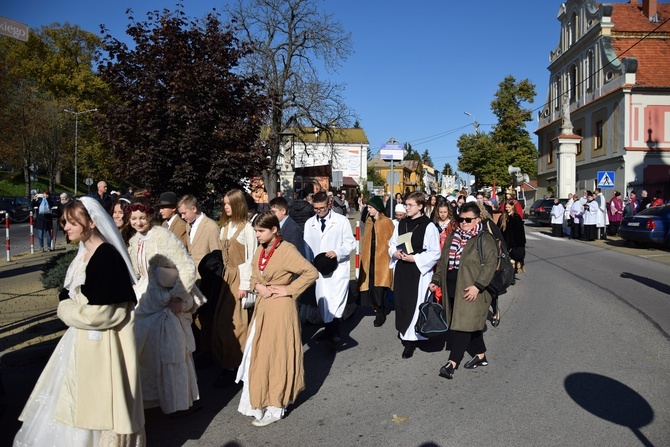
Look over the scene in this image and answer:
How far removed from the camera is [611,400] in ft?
16.9

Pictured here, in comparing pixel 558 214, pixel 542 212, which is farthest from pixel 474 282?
pixel 542 212

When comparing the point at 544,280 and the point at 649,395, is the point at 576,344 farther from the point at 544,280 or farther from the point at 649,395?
the point at 544,280

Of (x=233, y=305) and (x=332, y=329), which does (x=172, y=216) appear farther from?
(x=332, y=329)

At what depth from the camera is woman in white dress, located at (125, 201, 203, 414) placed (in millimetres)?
4594

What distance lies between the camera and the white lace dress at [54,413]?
3.62 m

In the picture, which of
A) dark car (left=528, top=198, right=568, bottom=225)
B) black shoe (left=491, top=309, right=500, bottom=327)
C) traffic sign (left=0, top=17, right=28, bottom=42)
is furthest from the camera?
dark car (left=528, top=198, right=568, bottom=225)

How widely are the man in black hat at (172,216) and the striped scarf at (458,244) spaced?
292cm

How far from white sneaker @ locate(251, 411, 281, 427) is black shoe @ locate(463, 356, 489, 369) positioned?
2.41 meters

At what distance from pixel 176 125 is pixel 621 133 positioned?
32.9 meters

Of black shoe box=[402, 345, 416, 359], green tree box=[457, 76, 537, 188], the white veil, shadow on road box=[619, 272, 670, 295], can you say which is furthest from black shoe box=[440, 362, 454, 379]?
green tree box=[457, 76, 537, 188]

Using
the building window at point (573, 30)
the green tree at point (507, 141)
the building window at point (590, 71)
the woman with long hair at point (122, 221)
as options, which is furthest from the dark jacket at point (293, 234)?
the building window at point (573, 30)

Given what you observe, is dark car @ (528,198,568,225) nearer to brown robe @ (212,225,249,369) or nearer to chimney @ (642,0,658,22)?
chimney @ (642,0,658,22)

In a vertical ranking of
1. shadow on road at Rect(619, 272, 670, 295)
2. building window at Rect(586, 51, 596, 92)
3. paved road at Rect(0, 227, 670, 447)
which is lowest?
paved road at Rect(0, 227, 670, 447)

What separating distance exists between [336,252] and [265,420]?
2.68 metres
